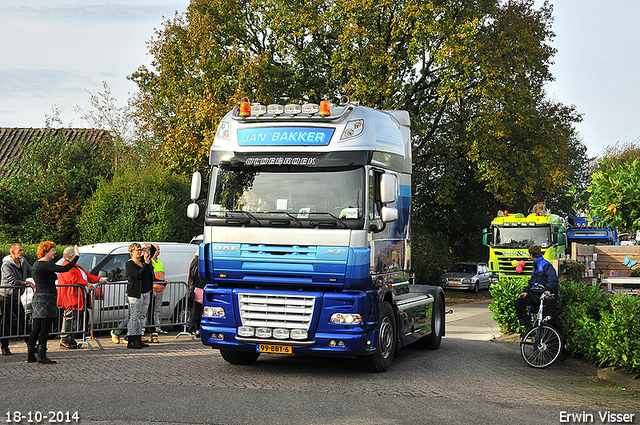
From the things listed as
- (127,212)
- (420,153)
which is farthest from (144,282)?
(420,153)

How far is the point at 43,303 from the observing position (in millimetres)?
9648

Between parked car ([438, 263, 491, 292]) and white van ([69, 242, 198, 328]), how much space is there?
65.9ft

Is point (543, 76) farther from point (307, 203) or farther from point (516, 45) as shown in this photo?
point (307, 203)

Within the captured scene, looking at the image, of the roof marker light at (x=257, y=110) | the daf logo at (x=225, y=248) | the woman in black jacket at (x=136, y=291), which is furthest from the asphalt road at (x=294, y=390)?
the roof marker light at (x=257, y=110)

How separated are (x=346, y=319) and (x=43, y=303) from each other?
15.1ft

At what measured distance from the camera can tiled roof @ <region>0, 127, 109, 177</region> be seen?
31016 mm

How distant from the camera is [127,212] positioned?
19984mm

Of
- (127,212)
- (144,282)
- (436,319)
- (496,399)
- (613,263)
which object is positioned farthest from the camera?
(127,212)

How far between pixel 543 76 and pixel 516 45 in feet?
11.8

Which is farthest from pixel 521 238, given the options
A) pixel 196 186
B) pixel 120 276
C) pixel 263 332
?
pixel 196 186

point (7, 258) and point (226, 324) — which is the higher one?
point (7, 258)

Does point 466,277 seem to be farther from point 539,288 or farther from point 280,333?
point 280,333

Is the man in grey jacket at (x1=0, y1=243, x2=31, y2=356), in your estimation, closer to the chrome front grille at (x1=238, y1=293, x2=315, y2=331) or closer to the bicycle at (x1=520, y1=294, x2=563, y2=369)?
the chrome front grille at (x1=238, y1=293, x2=315, y2=331)

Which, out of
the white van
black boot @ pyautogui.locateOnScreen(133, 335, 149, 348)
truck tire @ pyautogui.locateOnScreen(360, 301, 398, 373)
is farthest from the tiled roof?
truck tire @ pyautogui.locateOnScreen(360, 301, 398, 373)
